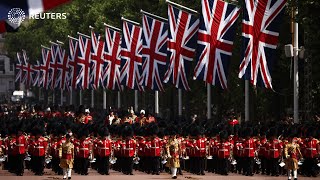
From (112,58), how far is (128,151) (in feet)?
94.3

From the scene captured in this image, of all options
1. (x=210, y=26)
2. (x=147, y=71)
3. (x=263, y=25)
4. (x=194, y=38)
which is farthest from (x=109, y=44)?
(x=263, y=25)

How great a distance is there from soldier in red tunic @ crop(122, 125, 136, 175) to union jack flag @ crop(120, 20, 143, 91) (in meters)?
20.5

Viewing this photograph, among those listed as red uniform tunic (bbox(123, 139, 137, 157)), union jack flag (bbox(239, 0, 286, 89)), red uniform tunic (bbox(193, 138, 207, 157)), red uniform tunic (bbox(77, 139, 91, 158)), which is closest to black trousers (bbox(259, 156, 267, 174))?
red uniform tunic (bbox(193, 138, 207, 157))

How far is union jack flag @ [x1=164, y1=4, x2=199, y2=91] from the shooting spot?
4606cm

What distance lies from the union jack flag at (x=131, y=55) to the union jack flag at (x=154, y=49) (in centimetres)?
407

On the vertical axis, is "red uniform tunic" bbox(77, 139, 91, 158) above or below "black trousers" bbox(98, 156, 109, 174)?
above

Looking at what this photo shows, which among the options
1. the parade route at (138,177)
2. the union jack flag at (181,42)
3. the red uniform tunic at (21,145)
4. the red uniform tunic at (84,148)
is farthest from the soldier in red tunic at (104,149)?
the union jack flag at (181,42)

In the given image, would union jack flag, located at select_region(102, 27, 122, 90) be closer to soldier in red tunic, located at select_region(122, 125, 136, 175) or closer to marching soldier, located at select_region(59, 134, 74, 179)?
soldier in red tunic, located at select_region(122, 125, 136, 175)

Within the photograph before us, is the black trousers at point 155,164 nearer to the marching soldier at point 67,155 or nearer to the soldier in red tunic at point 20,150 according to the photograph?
the soldier in red tunic at point 20,150

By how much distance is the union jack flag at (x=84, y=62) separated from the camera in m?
73.2

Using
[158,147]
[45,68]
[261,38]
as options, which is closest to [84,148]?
[158,147]

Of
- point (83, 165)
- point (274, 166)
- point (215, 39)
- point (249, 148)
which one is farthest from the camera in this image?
point (215, 39)

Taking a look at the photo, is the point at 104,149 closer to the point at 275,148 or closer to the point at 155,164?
the point at 155,164

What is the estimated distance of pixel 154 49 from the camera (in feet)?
170
